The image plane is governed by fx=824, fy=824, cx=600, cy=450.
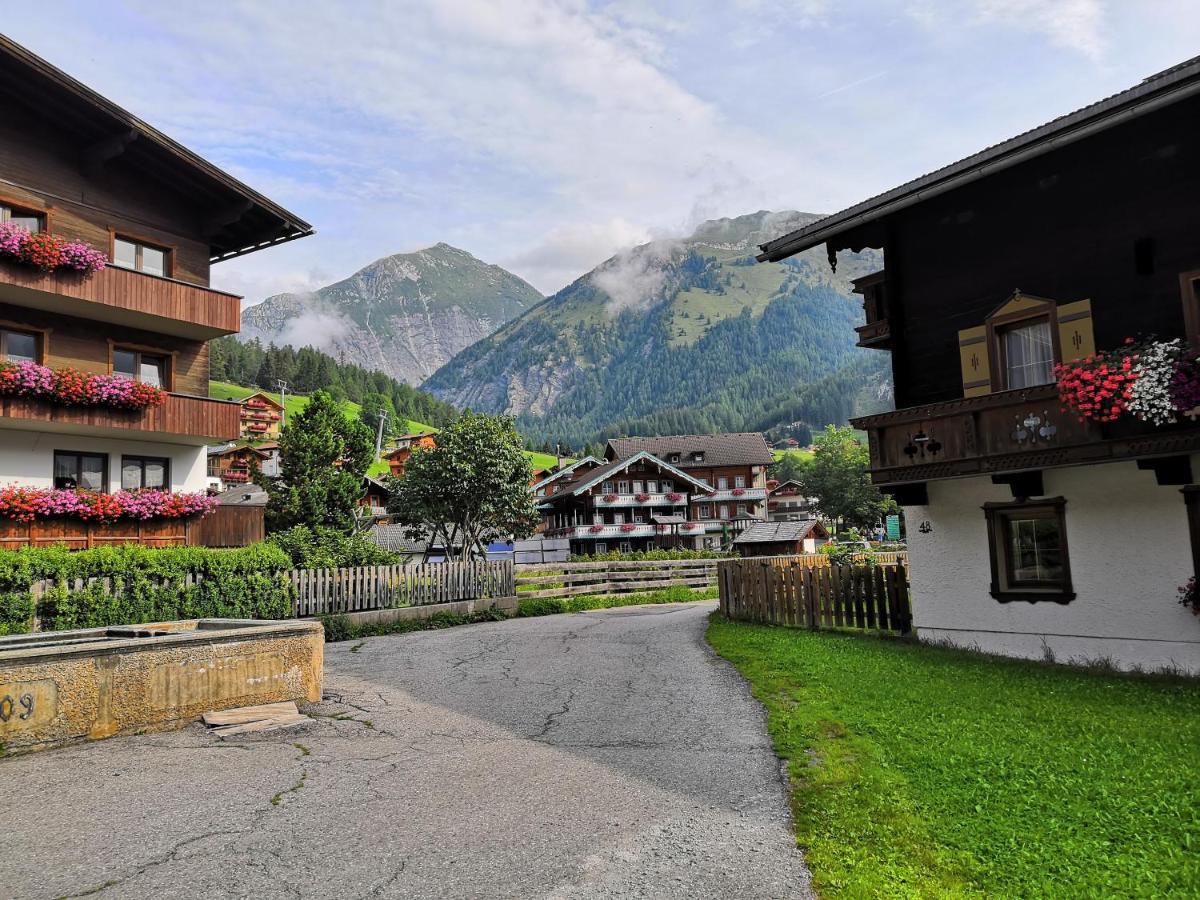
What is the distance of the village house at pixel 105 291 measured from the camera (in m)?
19.8

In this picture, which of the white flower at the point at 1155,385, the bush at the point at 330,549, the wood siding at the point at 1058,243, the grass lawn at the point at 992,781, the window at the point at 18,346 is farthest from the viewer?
the bush at the point at 330,549

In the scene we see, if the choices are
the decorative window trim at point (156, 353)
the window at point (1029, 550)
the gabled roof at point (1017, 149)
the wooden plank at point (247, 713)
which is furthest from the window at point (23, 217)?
the window at point (1029, 550)

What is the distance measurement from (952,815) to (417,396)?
591 feet

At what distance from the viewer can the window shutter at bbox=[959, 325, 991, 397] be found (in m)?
13.8

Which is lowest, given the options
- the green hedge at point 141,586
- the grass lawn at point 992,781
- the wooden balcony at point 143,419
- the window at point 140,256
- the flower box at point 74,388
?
the grass lawn at point 992,781

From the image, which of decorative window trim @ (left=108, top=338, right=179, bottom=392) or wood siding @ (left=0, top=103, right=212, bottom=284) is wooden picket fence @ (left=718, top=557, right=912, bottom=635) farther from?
wood siding @ (left=0, top=103, right=212, bottom=284)

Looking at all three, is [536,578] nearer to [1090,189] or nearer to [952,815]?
[1090,189]

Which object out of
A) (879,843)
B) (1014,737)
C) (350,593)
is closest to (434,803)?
(879,843)

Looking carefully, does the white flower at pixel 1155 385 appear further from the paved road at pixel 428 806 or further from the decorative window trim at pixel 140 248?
the decorative window trim at pixel 140 248

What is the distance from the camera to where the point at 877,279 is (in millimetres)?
16359

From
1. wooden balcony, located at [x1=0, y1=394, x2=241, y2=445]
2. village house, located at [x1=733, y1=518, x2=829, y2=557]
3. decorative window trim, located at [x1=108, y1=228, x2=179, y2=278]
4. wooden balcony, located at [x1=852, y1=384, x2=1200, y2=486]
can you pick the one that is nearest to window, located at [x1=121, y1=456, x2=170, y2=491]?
wooden balcony, located at [x1=0, y1=394, x2=241, y2=445]

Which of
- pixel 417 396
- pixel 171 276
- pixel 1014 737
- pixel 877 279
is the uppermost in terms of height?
pixel 417 396

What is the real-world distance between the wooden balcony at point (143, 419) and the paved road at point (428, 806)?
13.6 metres

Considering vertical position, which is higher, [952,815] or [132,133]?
[132,133]
